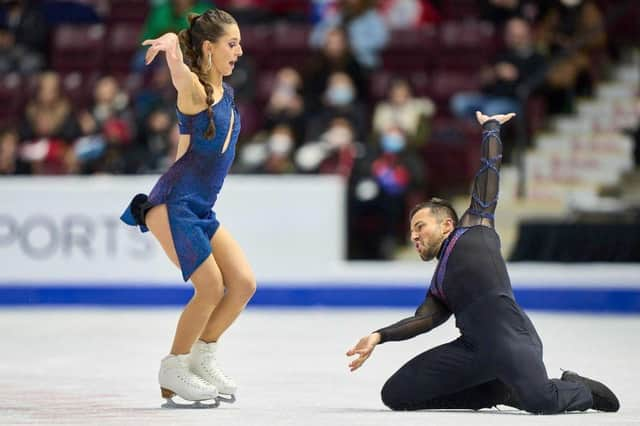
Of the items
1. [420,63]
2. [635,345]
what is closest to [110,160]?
[420,63]

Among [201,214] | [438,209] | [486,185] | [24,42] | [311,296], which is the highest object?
[486,185]

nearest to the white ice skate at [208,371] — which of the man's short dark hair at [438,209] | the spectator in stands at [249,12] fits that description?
the man's short dark hair at [438,209]

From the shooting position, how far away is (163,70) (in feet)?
39.6

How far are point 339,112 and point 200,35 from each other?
5.74 meters

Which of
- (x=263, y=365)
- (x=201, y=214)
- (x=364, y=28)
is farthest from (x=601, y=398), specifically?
(x=364, y=28)

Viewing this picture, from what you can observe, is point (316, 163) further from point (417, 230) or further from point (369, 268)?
point (417, 230)

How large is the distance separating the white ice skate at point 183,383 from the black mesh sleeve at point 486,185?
45.0 inches

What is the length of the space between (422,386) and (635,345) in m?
3.02

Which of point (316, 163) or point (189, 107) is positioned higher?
point (189, 107)

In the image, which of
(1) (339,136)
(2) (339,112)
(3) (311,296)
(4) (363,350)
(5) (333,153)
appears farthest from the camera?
(2) (339,112)

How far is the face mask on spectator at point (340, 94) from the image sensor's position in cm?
1145

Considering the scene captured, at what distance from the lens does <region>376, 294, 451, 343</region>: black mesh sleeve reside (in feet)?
16.6

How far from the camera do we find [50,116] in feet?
37.9

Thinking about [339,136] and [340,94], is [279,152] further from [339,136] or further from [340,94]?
[340,94]
